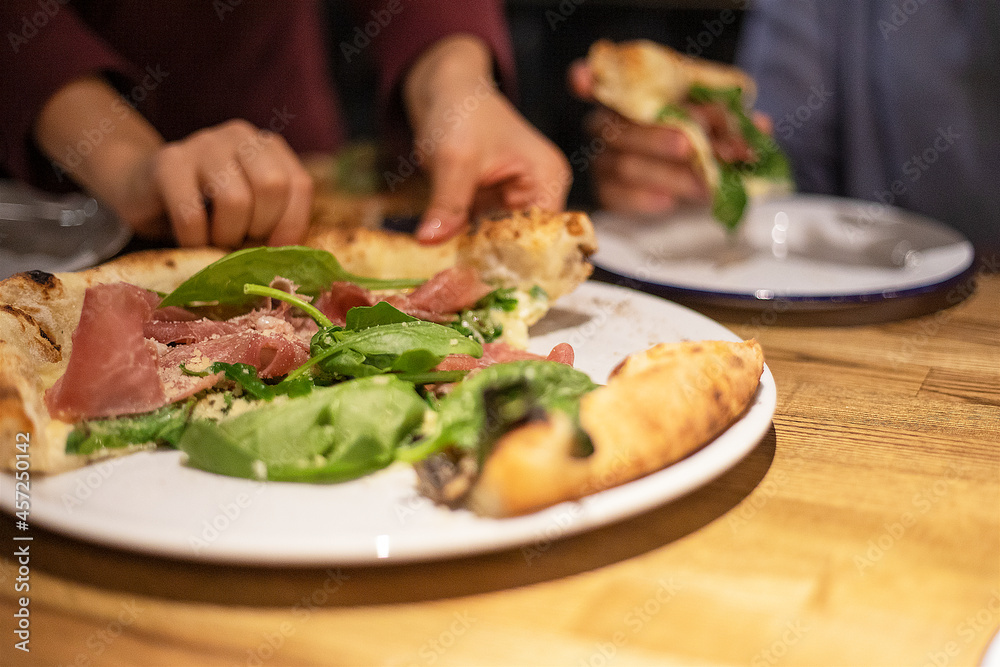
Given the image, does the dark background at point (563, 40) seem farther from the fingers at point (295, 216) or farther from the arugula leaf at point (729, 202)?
the fingers at point (295, 216)

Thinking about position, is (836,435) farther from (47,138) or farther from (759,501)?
(47,138)

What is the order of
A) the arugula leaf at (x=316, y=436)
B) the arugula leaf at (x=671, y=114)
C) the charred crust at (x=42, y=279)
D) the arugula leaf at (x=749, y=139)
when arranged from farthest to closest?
the arugula leaf at (x=749, y=139) → the arugula leaf at (x=671, y=114) → the charred crust at (x=42, y=279) → the arugula leaf at (x=316, y=436)

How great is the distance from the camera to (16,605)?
3.34ft

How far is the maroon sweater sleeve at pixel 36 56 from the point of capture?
2.50 m

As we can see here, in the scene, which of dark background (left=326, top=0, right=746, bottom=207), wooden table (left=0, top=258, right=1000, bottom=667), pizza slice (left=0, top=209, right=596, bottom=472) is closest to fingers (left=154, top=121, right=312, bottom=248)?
pizza slice (left=0, top=209, right=596, bottom=472)

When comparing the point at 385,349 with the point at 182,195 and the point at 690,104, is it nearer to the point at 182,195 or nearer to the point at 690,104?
the point at 182,195

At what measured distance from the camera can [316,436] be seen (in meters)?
1.24

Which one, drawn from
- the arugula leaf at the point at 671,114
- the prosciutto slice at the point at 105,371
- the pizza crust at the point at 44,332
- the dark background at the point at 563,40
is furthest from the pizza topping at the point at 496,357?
the dark background at the point at 563,40

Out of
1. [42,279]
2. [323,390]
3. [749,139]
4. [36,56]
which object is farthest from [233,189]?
[749,139]

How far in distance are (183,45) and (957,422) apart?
11.0ft

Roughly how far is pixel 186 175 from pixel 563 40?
5719 mm

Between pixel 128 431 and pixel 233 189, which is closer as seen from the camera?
pixel 128 431

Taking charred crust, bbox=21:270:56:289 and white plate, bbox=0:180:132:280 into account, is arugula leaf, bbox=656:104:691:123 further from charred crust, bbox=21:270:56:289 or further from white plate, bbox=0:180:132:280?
charred crust, bbox=21:270:56:289

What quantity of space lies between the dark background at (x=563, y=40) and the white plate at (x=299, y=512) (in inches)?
210
